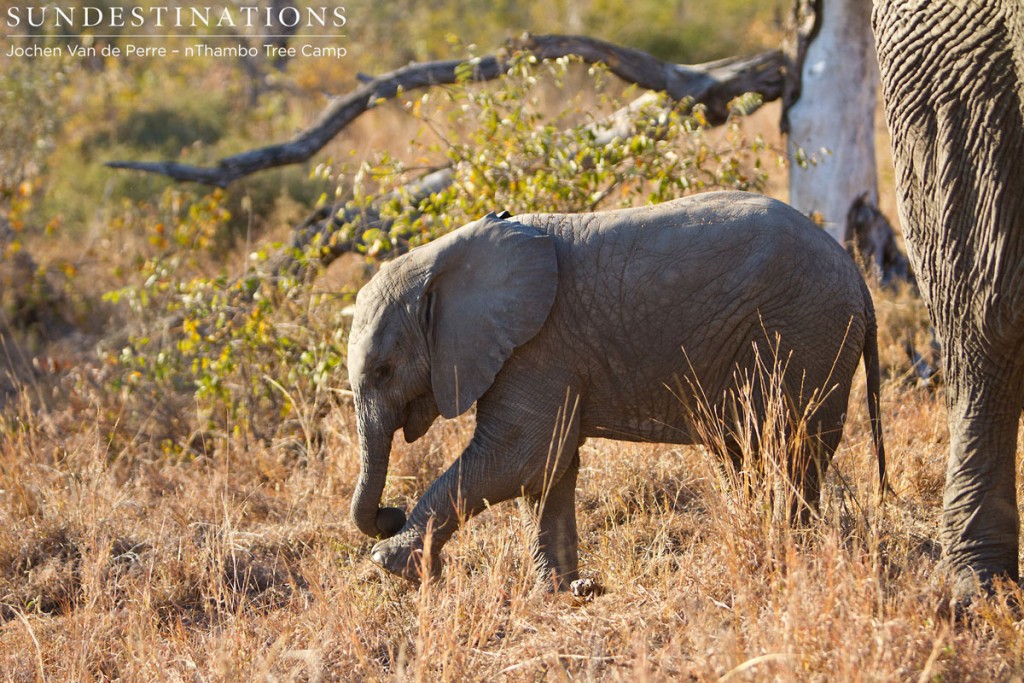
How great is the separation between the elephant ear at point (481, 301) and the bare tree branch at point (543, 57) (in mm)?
3555

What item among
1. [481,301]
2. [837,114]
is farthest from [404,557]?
[837,114]

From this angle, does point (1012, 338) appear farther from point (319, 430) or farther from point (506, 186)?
point (319, 430)

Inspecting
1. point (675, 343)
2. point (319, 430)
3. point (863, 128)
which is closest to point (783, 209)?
point (675, 343)

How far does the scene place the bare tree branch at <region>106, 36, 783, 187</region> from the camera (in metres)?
7.90

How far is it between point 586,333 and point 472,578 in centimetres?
95

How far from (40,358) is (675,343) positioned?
242 inches

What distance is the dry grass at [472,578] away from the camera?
10.8 ft

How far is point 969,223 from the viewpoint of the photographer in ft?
12.3

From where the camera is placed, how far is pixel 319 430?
6.75 meters

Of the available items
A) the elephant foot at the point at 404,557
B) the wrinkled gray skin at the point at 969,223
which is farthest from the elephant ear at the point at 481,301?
the wrinkled gray skin at the point at 969,223
